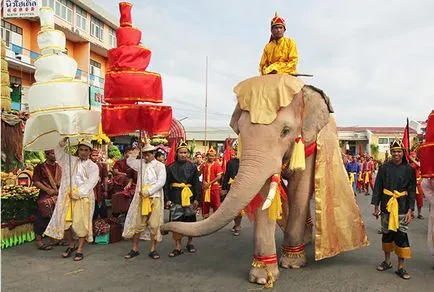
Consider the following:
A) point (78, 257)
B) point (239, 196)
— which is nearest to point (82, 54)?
point (78, 257)

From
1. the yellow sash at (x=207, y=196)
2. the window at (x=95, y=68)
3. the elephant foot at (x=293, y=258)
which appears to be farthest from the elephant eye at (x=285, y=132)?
the window at (x=95, y=68)

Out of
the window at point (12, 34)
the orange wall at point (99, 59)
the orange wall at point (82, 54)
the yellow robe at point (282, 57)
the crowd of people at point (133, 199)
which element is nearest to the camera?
the yellow robe at point (282, 57)

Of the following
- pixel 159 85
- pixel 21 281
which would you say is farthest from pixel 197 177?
pixel 21 281

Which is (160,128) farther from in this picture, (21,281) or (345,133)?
(345,133)

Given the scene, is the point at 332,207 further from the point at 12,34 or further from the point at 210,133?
the point at 210,133

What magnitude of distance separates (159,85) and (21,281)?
115 inches

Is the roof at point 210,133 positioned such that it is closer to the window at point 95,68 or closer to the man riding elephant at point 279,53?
the window at point 95,68

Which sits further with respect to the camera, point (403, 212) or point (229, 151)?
point (229, 151)

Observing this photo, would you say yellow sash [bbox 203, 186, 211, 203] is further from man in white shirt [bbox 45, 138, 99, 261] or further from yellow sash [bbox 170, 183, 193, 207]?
man in white shirt [bbox 45, 138, 99, 261]

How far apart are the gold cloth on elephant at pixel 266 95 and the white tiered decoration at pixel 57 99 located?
2334mm

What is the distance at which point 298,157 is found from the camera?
4.72 m

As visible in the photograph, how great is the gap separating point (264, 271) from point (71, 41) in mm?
24975

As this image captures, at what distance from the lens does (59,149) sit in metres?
6.25

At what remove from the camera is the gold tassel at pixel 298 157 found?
15.4ft
